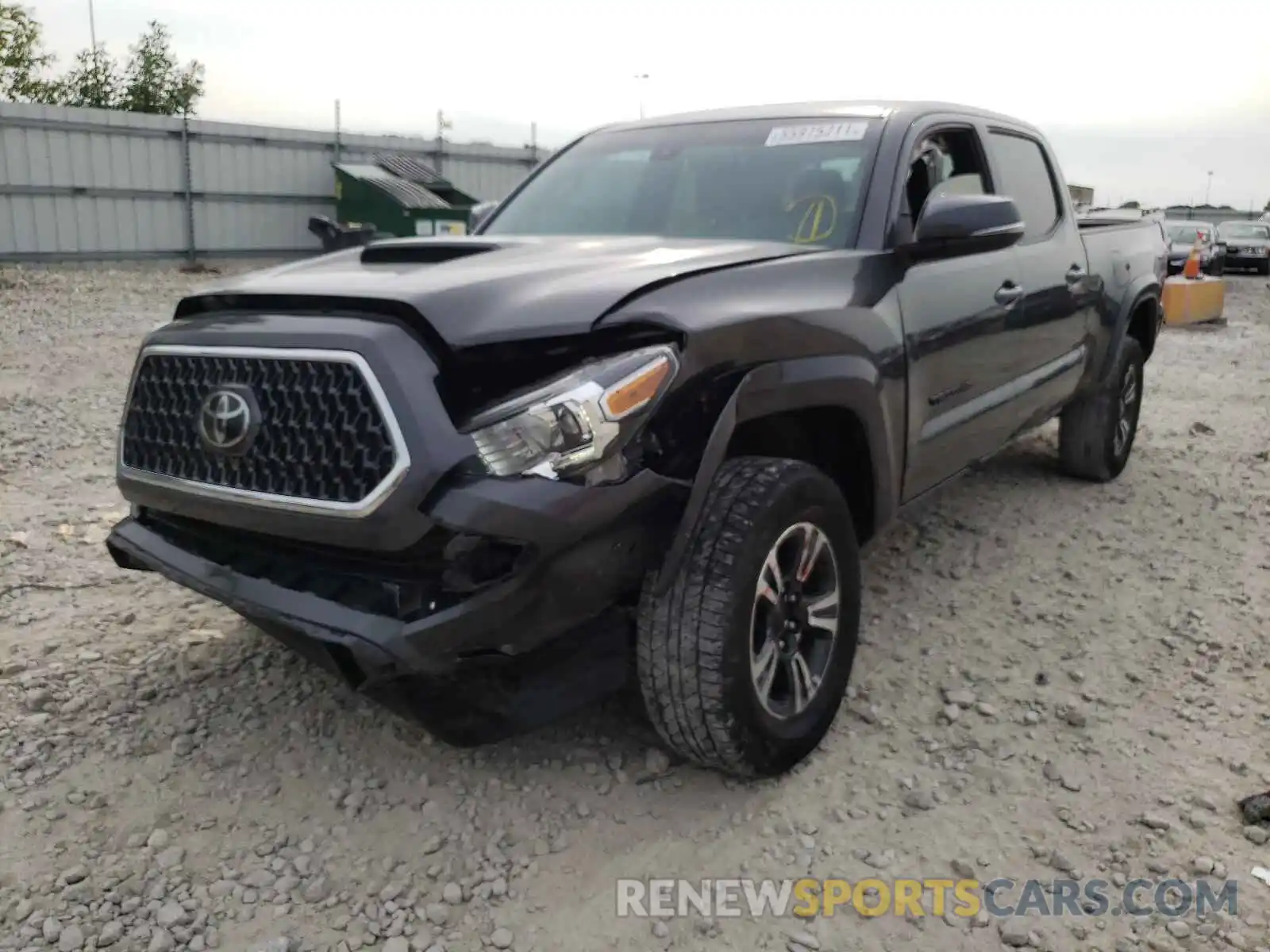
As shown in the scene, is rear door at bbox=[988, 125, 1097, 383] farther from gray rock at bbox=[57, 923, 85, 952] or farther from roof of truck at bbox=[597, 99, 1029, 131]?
gray rock at bbox=[57, 923, 85, 952]

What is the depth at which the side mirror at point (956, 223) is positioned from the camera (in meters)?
3.14

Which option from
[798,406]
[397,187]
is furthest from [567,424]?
[397,187]

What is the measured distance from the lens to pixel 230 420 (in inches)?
92.7

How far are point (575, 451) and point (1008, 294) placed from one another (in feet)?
7.75

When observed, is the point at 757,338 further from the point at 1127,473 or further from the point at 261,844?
the point at 1127,473

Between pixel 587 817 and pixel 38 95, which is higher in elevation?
pixel 38 95

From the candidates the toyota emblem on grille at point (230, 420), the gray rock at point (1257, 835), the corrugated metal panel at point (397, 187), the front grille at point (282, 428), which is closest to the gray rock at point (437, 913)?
the front grille at point (282, 428)

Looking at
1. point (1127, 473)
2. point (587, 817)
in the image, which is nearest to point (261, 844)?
point (587, 817)

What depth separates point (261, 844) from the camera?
8.25ft

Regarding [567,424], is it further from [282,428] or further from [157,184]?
[157,184]

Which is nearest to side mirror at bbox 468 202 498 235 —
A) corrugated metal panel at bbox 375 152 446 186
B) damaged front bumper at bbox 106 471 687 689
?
damaged front bumper at bbox 106 471 687 689

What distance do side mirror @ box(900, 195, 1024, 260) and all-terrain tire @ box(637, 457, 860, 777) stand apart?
3.16 ft

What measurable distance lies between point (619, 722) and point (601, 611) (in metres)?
0.78

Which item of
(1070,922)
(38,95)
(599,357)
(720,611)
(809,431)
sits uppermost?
(38,95)
